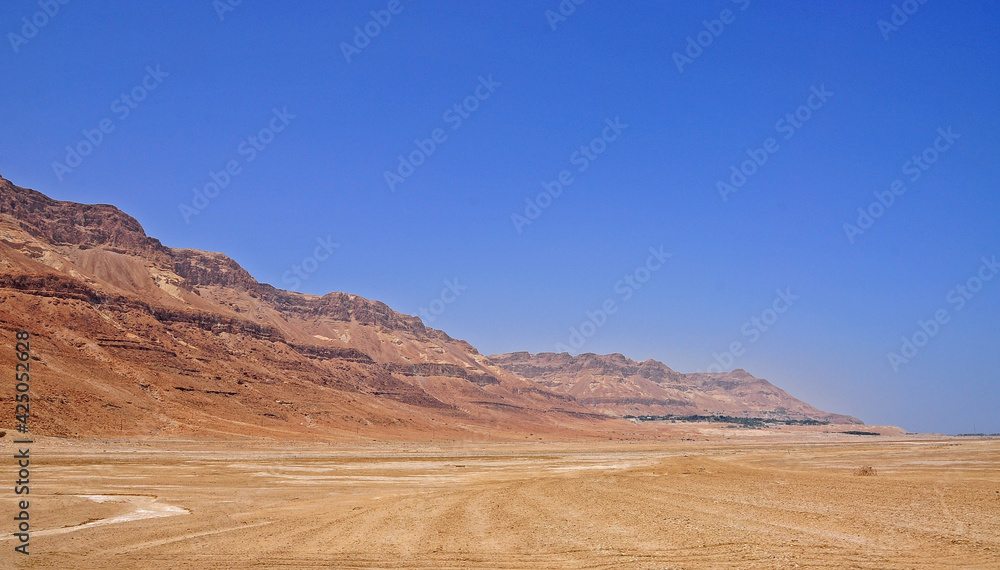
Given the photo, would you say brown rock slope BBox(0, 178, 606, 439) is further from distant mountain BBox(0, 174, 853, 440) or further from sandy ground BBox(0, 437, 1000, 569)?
sandy ground BBox(0, 437, 1000, 569)

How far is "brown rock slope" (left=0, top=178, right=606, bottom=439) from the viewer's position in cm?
8338

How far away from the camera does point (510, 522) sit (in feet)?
65.0

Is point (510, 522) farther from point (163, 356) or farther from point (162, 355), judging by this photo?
point (162, 355)

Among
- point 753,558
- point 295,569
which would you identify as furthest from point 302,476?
point 753,558

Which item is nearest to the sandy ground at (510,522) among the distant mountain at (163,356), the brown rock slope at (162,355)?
the brown rock slope at (162,355)

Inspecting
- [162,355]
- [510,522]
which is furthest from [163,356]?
[510,522]

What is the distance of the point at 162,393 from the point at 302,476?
67.8 meters

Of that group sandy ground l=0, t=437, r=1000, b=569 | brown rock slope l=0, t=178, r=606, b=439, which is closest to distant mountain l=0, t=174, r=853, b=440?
brown rock slope l=0, t=178, r=606, b=439

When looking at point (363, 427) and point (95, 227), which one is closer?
point (363, 427)

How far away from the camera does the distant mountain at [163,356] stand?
8344 cm

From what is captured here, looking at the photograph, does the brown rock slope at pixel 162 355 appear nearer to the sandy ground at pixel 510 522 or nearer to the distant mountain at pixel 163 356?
the distant mountain at pixel 163 356

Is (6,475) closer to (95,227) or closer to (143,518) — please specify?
(143,518)

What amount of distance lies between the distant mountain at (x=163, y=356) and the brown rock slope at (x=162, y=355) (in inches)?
11.2

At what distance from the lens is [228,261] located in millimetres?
192000
